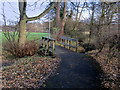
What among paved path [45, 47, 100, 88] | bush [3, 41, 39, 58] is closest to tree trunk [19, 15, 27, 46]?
bush [3, 41, 39, 58]

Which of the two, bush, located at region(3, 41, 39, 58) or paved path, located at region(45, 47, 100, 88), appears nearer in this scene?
paved path, located at region(45, 47, 100, 88)

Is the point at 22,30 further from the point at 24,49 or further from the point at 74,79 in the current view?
the point at 74,79

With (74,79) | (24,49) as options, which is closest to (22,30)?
(24,49)

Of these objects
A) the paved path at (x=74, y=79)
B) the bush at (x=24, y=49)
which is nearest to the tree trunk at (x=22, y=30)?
the bush at (x=24, y=49)

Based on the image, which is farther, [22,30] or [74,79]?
[22,30]

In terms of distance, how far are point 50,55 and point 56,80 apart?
3.74 metres

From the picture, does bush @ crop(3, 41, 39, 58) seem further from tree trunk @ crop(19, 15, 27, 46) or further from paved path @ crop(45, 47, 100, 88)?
paved path @ crop(45, 47, 100, 88)

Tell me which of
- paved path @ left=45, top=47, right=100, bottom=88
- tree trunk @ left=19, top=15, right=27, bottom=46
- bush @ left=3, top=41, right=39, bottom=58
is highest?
tree trunk @ left=19, top=15, right=27, bottom=46

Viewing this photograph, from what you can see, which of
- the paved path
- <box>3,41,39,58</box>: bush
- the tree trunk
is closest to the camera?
the paved path

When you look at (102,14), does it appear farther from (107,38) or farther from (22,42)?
(22,42)

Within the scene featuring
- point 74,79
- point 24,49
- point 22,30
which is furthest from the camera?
A: point 22,30

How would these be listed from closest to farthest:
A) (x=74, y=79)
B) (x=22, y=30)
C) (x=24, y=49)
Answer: (x=74, y=79)
(x=24, y=49)
(x=22, y=30)

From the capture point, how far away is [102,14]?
1265cm

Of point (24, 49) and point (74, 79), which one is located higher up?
point (24, 49)
